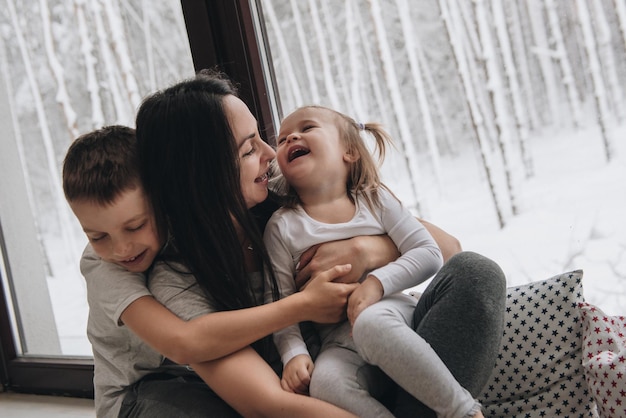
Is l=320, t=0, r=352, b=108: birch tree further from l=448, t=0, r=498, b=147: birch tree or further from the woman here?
the woman

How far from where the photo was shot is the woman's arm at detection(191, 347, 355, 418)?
47.8 inches

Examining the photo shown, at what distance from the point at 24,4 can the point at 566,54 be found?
214 cm

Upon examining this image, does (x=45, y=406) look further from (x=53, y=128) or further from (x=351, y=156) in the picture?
(x=351, y=156)

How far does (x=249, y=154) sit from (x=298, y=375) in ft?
1.67

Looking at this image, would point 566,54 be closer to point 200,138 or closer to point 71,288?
point 200,138

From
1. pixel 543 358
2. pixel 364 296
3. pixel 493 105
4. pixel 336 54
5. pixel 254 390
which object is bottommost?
pixel 543 358

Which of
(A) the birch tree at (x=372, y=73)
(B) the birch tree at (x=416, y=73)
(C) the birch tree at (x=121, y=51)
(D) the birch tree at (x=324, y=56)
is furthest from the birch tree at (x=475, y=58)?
(C) the birch tree at (x=121, y=51)

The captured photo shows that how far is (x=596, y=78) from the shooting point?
162 centimetres

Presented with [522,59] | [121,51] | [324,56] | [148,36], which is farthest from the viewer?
[121,51]

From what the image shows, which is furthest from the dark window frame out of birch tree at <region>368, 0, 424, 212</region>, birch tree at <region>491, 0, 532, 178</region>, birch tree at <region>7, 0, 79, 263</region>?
birch tree at <region>7, 0, 79, 263</region>

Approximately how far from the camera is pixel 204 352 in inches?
51.8

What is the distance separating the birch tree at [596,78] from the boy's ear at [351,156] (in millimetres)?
609

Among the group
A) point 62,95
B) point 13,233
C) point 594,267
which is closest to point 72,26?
point 62,95

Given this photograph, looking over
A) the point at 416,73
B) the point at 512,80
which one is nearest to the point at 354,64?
the point at 416,73
